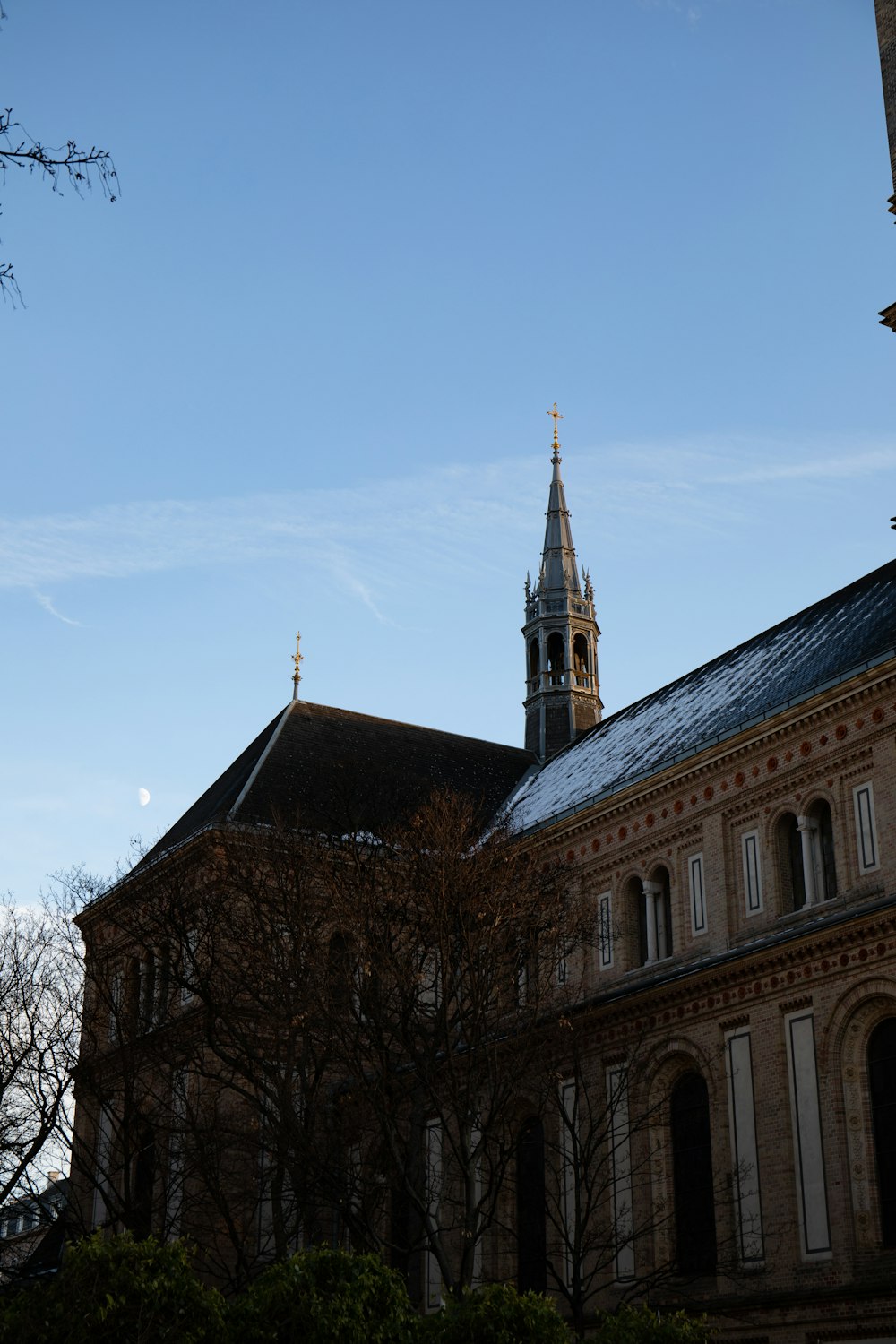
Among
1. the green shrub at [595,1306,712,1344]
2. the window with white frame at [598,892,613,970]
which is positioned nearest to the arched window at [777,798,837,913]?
the window with white frame at [598,892,613,970]

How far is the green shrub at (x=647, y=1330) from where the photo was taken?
866 inches

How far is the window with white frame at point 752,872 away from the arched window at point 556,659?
2215cm

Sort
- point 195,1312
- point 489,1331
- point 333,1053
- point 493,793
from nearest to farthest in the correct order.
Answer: point 195,1312 → point 489,1331 → point 333,1053 → point 493,793

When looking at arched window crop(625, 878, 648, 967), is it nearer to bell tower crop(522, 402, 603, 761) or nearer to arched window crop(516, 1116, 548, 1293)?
arched window crop(516, 1116, 548, 1293)

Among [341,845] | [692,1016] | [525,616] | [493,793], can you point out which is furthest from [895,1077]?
[525,616]

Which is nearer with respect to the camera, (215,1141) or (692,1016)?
(215,1141)

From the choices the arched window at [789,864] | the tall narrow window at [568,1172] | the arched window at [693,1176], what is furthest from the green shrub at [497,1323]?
the arched window at [789,864]

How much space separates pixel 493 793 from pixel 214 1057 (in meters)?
13.8

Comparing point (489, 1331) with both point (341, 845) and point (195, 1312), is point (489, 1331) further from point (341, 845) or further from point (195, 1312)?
point (341, 845)

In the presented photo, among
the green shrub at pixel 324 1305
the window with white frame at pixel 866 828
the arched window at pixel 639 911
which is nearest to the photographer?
the green shrub at pixel 324 1305

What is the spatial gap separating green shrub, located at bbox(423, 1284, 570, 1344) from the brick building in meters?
4.83

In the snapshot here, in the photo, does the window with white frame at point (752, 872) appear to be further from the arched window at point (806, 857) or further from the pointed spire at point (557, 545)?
the pointed spire at point (557, 545)

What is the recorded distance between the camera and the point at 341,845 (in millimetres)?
33062

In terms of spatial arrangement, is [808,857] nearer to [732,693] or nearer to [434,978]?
[732,693]
